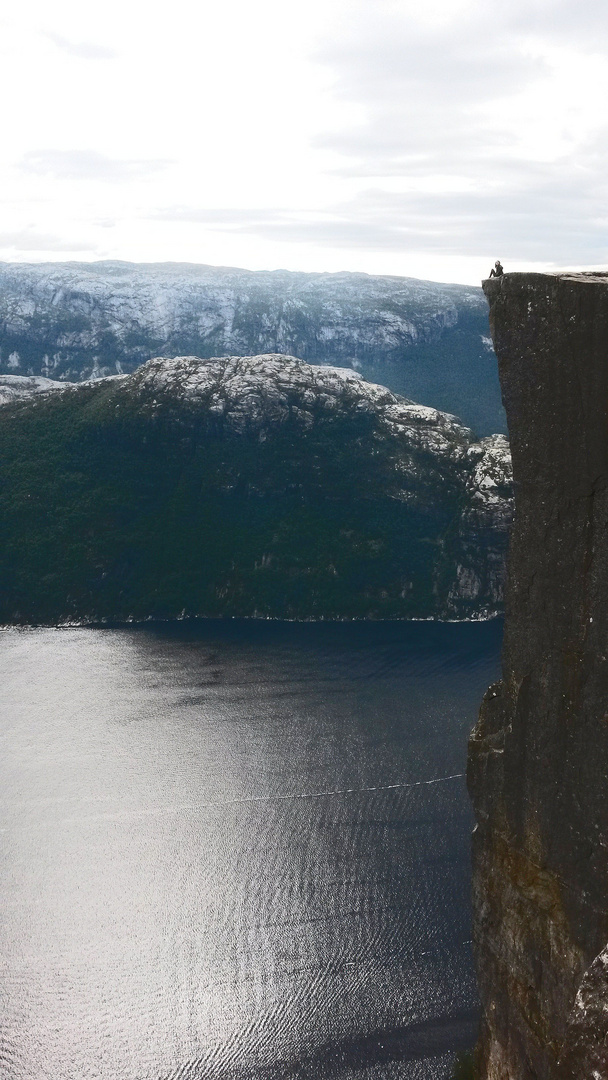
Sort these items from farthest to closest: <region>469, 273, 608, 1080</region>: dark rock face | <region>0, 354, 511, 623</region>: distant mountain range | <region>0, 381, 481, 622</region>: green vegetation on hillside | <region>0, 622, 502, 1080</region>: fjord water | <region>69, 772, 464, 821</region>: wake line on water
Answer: <region>0, 354, 511, 623</region>: distant mountain range → <region>0, 381, 481, 622</region>: green vegetation on hillside → <region>69, 772, 464, 821</region>: wake line on water → <region>0, 622, 502, 1080</region>: fjord water → <region>469, 273, 608, 1080</region>: dark rock face

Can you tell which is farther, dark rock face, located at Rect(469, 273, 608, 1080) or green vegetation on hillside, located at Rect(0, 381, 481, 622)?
green vegetation on hillside, located at Rect(0, 381, 481, 622)

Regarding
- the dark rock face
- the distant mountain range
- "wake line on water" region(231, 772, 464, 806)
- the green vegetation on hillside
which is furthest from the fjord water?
the dark rock face

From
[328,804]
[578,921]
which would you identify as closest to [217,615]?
[328,804]

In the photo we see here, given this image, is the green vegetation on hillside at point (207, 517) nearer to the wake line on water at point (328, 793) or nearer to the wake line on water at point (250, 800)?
the wake line on water at point (328, 793)

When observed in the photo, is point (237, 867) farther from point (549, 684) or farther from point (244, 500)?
point (244, 500)

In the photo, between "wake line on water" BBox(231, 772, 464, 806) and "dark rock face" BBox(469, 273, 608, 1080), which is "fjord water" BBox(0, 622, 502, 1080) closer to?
"wake line on water" BBox(231, 772, 464, 806)

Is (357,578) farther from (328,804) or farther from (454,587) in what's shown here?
→ (328,804)

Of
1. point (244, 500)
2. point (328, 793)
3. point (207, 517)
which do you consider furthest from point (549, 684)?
point (244, 500)
